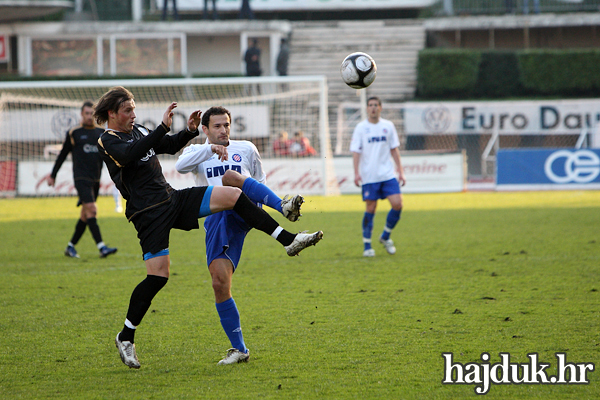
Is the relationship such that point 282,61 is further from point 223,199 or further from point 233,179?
point 223,199

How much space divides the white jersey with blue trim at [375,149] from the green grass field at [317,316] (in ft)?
4.05

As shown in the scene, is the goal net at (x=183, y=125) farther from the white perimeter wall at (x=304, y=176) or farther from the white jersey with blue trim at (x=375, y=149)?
the white jersey with blue trim at (x=375, y=149)

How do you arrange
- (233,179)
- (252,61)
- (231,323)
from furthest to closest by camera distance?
1. (252,61)
2. (233,179)
3. (231,323)

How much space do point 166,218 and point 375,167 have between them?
18.5 feet

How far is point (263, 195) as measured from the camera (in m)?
5.23

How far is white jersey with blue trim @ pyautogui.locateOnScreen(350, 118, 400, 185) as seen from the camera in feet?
33.4

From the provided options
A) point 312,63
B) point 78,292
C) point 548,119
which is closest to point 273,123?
point 312,63

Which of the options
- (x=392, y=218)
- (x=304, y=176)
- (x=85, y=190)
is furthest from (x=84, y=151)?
(x=304, y=176)

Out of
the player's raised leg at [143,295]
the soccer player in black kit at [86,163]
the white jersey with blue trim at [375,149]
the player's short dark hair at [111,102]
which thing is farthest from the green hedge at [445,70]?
the player's raised leg at [143,295]

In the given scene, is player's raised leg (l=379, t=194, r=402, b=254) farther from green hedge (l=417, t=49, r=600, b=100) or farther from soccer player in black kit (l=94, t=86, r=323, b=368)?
green hedge (l=417, t=49, r=600, b=100)

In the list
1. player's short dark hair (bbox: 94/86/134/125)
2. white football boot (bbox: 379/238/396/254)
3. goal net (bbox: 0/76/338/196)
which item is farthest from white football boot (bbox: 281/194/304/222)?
goal net (bbox: 0/76/338/196)

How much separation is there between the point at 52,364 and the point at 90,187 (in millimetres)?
5521

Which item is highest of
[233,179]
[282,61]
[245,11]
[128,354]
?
[245,11]

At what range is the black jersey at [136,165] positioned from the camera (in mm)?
4723
